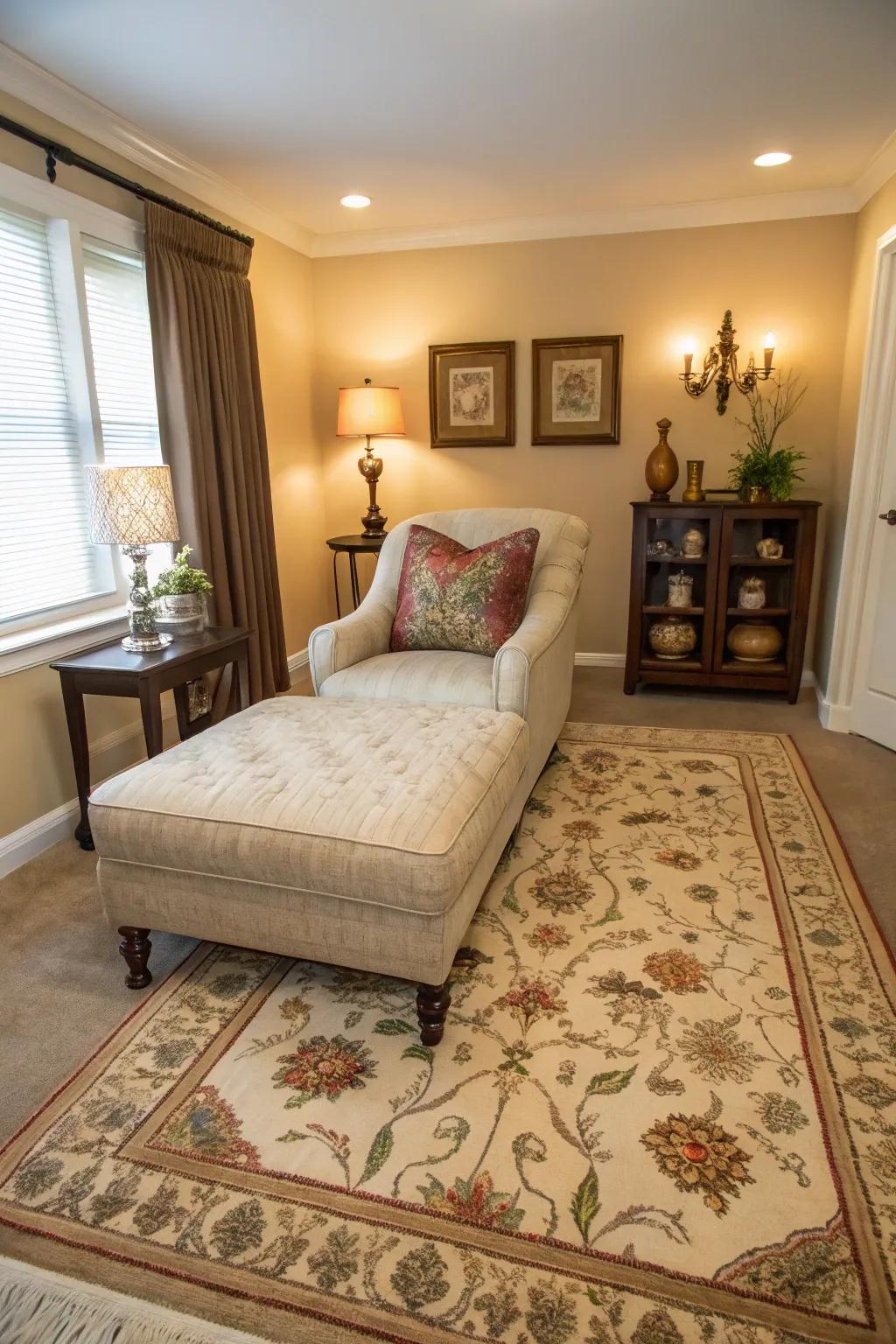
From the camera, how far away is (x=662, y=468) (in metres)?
4.00

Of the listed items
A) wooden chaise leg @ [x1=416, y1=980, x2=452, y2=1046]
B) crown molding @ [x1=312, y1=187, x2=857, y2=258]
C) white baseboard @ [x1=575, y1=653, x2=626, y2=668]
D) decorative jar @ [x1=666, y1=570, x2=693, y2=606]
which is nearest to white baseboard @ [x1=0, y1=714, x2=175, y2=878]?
wooden chaise leg @ [x1=416, y1=980, x2=452, y2=1046]

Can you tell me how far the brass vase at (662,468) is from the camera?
400 centimetres

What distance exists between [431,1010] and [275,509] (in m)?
3.10

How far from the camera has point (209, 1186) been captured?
55.2 inches

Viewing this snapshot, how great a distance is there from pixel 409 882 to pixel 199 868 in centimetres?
50

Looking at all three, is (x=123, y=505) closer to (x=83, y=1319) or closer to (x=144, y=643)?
(x=144, y=643)

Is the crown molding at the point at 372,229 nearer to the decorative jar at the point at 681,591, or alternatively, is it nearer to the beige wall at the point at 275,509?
the beige wall at the point at 275,509

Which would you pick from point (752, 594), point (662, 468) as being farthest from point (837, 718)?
point (662, 468)

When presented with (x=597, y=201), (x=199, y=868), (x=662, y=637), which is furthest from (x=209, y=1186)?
(x=597, y=201)

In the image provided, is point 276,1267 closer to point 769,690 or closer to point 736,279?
point 769,690

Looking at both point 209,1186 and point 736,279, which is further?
point 736,279

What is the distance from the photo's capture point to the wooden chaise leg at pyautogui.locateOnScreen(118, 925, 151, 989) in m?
1.93

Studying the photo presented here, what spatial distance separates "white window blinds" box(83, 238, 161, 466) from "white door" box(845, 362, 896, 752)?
9.86ft

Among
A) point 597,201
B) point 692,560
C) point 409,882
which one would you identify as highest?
point 597,201
